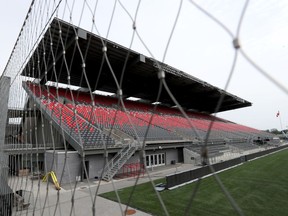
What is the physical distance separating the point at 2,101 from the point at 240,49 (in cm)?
577

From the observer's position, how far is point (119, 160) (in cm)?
916

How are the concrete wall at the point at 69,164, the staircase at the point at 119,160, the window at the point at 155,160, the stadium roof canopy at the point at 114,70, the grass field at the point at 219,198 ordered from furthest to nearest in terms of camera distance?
the window at the point at 155,160 < the stadium roof canopy at the point at 114,70 < the staircase at the point at 119,160 < the concrete wall at the point at 69,164 < the grass field at the point at 219,198

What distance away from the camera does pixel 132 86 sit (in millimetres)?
17438

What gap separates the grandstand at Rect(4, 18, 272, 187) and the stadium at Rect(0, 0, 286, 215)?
0.14 feet

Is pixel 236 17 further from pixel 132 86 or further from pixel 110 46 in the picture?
pixel 132 86

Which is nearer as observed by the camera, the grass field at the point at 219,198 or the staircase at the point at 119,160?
the grass field at the point at 219,198

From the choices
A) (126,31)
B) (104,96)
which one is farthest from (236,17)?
(104,96)

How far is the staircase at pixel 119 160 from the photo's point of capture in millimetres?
8641

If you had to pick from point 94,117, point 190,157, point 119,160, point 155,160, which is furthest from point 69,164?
point 190,157

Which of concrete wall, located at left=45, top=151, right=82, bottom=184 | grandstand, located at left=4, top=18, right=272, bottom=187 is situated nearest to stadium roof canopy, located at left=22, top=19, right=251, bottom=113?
grandstand, located at left=4, top=18, right=272, bottom=187

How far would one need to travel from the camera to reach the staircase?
340 inches

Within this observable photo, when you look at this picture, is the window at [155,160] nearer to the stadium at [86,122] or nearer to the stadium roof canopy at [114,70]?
the stadium at [86,122]

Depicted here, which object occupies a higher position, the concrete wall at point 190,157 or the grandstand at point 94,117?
the grandstand at point 94,117

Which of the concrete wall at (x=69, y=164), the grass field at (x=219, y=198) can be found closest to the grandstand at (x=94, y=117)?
the concrete wall at (x=69, y=164)
